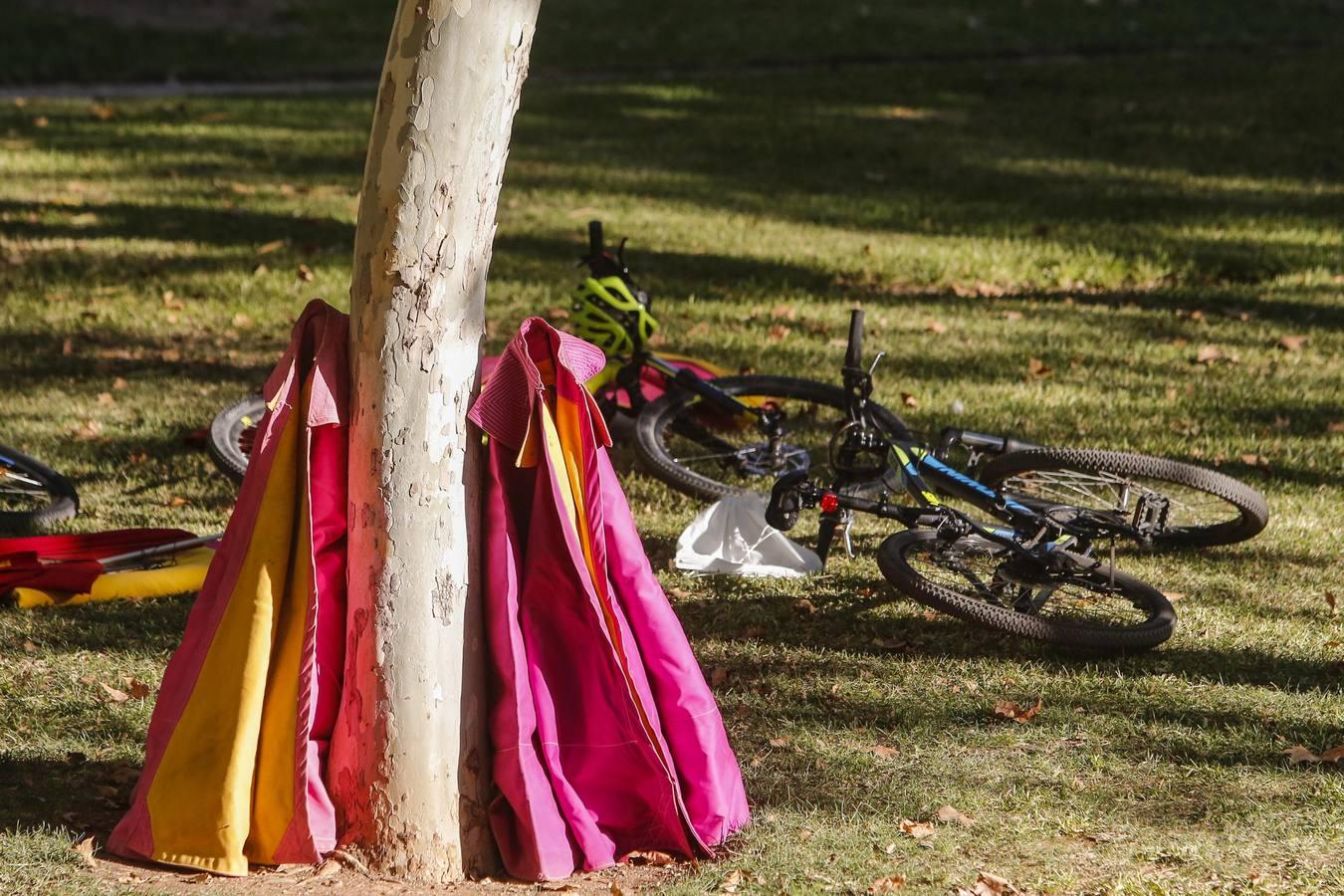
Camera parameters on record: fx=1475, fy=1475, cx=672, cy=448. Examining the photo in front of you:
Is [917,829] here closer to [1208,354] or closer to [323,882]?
[323,882]

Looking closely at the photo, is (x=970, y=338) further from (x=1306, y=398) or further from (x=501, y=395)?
(x=501, y=395)

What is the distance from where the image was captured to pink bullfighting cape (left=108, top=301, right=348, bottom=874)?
366 cm

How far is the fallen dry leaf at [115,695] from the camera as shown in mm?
4801

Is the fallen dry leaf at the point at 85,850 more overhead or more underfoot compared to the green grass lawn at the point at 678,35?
more underfoot

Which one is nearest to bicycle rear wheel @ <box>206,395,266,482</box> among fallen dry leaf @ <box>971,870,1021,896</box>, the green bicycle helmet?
the green bicycle helmet

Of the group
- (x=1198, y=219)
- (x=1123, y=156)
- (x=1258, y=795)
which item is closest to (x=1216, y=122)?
(x=1123, y=156)

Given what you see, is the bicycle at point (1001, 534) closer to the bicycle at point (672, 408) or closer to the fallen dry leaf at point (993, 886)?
the bicycle at point (672, 408)

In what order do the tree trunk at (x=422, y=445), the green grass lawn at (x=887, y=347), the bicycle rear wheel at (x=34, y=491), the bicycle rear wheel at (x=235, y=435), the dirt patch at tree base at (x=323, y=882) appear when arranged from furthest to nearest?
the bicycle rear wheel at (x=235, y=435) → the bicycle rear wheel at (x=34, y=491) → the green grass lawn at (x=887, y=347) → the dirt patch at tree base at (x=323, y=882) → the tree trunk at (x=422, y=445)

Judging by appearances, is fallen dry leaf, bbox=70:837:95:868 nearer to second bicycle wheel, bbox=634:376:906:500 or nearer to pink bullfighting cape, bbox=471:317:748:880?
pink bullfighting cape, bbox=471:317:748:880

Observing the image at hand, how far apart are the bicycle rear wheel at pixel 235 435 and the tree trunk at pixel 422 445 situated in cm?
303

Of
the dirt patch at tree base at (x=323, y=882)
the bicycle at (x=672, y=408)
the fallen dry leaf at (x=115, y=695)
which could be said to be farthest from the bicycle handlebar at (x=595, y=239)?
the dirt patch at tree base at (x=323, y=882)

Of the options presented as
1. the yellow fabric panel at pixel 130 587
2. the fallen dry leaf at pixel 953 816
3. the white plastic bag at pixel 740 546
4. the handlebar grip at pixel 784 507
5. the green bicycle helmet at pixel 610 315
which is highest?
the green bicycle helmet at pixel 610 315

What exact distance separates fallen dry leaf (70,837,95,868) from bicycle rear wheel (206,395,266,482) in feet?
9.28

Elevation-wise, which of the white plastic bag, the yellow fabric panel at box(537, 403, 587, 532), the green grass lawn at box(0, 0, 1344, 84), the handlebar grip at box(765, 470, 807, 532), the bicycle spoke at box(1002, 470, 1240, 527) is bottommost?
the white plastic bag
